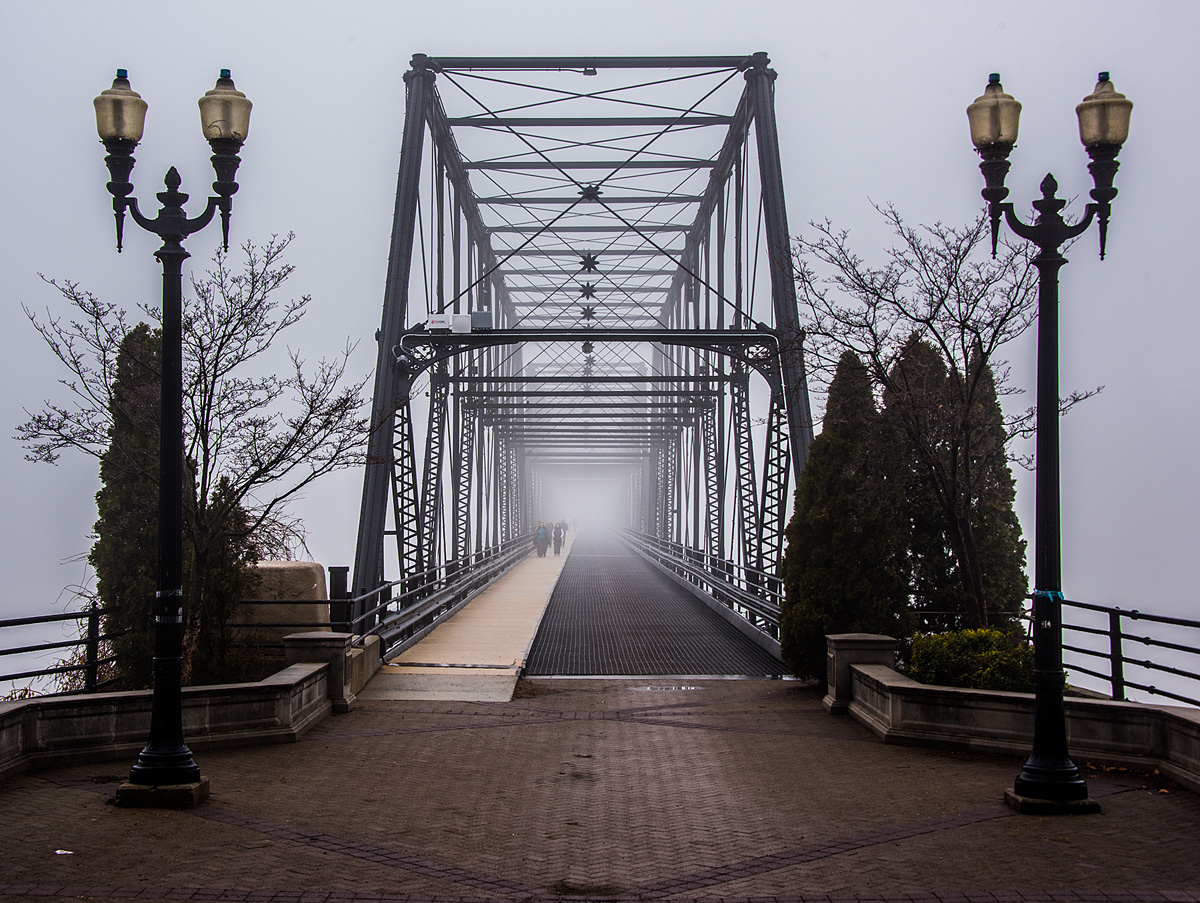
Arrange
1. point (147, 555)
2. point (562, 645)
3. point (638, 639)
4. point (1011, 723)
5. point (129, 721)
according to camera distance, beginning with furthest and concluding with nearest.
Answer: point (638, 639), point (562, 645), point (147, 555), point (1011, 723), point (129, 721)

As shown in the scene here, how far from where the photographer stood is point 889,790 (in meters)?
7.94

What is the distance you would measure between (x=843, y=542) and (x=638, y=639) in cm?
633

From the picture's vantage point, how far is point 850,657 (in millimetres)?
11508

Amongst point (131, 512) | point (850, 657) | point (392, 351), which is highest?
point (392, 351)

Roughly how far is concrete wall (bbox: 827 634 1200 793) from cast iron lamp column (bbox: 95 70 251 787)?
588cm

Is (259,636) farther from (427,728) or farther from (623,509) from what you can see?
(623,509)

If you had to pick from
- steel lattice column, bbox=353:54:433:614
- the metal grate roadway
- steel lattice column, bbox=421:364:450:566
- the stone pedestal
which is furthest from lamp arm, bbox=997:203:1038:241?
A: steel lattice column, bbox=421:364:450:566

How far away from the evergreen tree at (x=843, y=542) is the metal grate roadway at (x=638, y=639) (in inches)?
75.3

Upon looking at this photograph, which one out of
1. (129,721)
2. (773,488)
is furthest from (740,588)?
(129,721)

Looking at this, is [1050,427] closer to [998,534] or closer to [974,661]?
[974,661]

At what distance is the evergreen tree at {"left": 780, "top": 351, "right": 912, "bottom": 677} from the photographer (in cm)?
1248

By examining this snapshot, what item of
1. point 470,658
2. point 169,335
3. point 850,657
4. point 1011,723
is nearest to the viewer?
point 169,335

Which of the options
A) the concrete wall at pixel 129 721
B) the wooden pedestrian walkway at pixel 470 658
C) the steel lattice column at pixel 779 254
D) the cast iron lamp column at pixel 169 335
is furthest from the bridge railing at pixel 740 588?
the cast iron lamp column at pixel 169 335

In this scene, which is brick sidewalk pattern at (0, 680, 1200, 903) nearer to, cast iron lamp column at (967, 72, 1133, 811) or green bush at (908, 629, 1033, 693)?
cast iron lamp column at (967, 72, 1133, 811)
